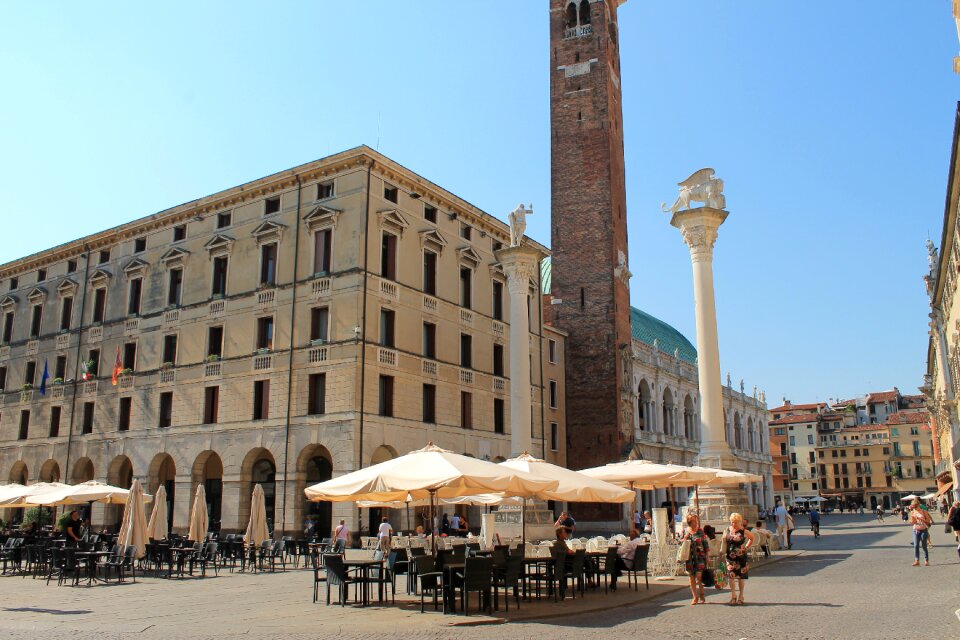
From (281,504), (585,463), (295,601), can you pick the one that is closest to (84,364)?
(281,504)

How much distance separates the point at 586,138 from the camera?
45562 millimetres

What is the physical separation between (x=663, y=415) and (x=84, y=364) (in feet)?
124

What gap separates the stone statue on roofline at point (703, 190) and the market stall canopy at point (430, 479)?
1294cm

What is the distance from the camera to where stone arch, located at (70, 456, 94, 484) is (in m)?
37.6

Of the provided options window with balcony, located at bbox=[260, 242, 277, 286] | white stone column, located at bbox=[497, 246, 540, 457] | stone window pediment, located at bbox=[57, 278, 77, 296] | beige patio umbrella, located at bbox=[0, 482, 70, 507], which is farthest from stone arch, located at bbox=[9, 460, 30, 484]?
white stone column, located at bbox=[497, 246, 540, 457]

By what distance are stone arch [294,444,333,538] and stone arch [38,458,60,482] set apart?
52.0 feet

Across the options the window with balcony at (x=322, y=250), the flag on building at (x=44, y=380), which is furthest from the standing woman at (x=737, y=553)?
the flag on building at (x=44, y=380)

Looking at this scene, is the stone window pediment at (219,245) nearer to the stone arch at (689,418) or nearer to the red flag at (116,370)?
the red flag at (116,370)

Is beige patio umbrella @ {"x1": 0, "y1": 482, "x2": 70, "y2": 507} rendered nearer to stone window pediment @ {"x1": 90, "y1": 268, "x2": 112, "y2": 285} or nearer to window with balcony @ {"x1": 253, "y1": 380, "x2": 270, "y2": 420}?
window with balcony @ {"x1": 253, "y1": 380, "x2": 270, "y2": 420}

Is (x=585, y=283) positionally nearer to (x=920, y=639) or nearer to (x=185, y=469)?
(x=185, y=469)

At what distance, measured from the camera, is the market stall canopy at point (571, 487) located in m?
15.4

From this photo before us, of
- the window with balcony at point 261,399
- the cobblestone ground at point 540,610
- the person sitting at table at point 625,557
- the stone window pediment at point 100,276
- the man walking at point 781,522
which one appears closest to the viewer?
the cobblestone ground at point 540,610

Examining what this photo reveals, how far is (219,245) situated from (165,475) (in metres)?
10.4

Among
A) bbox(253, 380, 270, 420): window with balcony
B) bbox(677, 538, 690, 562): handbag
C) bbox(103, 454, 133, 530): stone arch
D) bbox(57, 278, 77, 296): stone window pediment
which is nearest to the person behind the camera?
bbox(677, 538, 690, 562): handbag
